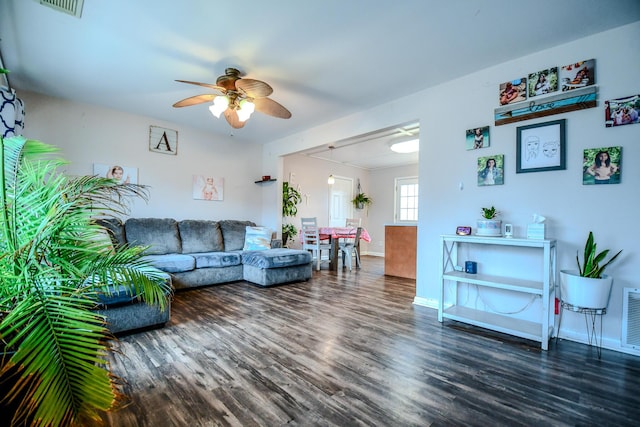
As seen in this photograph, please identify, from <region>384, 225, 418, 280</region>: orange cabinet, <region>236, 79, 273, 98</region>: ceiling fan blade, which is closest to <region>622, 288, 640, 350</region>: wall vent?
<region>384, 225, 418, 280</region>: orange cabinet

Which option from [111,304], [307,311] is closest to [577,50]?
[307,311]

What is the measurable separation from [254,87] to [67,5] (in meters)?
1.38

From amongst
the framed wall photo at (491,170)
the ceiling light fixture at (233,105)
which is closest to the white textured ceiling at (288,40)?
the ceiling light fixture at (233,105)

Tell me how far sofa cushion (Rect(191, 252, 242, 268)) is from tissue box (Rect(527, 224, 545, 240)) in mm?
3609

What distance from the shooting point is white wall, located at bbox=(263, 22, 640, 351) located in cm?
219

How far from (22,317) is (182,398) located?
3.39 ft

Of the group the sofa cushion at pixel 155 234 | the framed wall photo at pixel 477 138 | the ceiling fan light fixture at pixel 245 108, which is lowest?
the sofa cushion at pixel 155 234

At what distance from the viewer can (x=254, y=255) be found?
165 inches

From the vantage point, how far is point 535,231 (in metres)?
2.36

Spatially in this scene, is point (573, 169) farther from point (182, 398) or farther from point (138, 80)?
point (138, 80)

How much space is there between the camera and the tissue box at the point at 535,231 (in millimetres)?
2324

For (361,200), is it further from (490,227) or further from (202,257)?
(490,227)

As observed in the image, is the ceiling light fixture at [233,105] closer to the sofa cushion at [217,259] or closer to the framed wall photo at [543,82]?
the sofa cushion at [217,259]

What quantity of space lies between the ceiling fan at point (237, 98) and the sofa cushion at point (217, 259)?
2008mm
